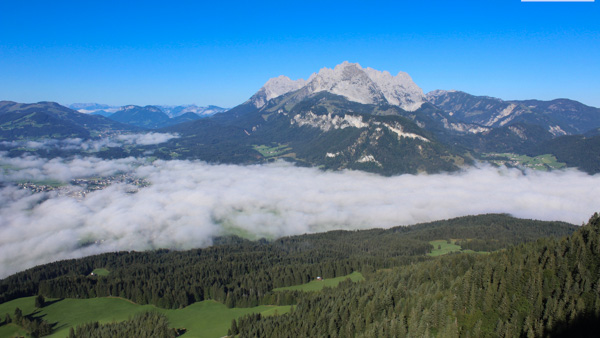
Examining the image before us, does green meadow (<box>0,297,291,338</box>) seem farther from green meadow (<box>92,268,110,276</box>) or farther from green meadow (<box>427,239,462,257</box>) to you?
green meadow (<box>427,239,462,257</box>)

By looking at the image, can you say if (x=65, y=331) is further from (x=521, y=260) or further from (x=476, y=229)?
(x=476, y=229)

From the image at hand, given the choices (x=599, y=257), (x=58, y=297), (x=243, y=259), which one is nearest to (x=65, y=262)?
(x=58, y=297)

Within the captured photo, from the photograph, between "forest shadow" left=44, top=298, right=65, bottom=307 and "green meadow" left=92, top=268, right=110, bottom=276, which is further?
"green meadow" left=92, top=268, right=110, bottom=276

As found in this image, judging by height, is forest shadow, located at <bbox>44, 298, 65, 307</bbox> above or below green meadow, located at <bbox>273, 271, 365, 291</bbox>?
below

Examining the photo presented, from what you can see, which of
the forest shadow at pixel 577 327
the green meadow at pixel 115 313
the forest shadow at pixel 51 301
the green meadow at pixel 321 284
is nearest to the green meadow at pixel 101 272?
the forest shadow at pixel 51 301

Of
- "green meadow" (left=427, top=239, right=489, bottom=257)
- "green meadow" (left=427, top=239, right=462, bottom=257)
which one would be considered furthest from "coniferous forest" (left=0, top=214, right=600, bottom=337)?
"green meadow" (left=427, top=239, right=489, bottom=257)

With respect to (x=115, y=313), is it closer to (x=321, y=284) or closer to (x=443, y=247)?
(x=321, y=284)

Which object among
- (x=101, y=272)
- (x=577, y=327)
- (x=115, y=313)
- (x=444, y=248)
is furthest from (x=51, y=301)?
(x=444, y=248)
